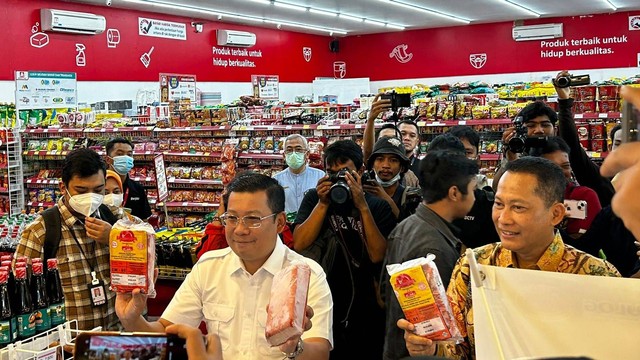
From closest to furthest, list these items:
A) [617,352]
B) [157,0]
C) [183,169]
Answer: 1. [617,352]
2. [183,169]
3. [157,0]

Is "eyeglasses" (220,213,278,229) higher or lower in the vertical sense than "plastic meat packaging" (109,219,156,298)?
higher

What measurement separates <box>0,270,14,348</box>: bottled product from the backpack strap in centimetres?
68

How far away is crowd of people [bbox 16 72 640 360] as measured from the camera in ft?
7.39

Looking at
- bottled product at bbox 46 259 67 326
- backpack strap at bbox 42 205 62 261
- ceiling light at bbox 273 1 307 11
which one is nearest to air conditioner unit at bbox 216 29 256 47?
ceiling light at bbox 273 1 307 11

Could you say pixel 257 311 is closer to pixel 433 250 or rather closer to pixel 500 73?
pixel 433 250

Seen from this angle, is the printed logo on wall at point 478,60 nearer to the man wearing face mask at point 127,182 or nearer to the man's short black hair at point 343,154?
the man wearing face mask at point 127,182

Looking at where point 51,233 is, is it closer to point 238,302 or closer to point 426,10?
point 238,302

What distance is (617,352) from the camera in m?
1.86

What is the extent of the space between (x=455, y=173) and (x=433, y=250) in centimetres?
41

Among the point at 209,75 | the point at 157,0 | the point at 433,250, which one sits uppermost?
the point at 157,0

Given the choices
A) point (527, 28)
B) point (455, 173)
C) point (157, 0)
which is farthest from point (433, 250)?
point (527, 28)

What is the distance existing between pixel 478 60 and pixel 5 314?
1941 cm

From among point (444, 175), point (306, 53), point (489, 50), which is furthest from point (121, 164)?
point (489, 50)

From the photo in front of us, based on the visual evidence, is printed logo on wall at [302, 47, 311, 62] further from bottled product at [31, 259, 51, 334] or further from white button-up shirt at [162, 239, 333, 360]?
white button-up shirt at [162, 239, 333, 360]
